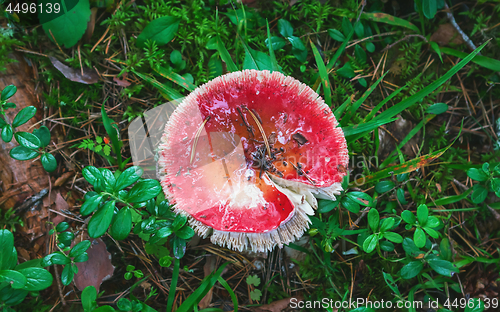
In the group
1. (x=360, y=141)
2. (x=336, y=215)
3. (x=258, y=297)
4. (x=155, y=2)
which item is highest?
(x=155, y=2)

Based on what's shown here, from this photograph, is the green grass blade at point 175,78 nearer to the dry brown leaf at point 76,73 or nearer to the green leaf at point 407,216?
the dry brown leaf at point 76,73

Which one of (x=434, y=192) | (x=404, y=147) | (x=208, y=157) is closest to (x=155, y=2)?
(x=208, y=157)

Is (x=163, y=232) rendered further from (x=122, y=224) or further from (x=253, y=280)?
(x=253, y=280)

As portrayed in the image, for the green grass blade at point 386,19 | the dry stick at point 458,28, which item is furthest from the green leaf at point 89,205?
the dry stick at point 458,28

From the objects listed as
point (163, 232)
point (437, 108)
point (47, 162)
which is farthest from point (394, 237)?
point (47, 162)

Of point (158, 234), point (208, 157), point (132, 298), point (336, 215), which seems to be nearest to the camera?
point (158, 234)

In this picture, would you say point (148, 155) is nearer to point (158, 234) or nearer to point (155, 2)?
point (158, 234)

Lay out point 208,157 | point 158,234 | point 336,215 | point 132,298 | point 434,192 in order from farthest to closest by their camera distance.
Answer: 1. point 434,192
2. point 336,215
3. point 132,298
4. point 208,157
5. point 158,234
